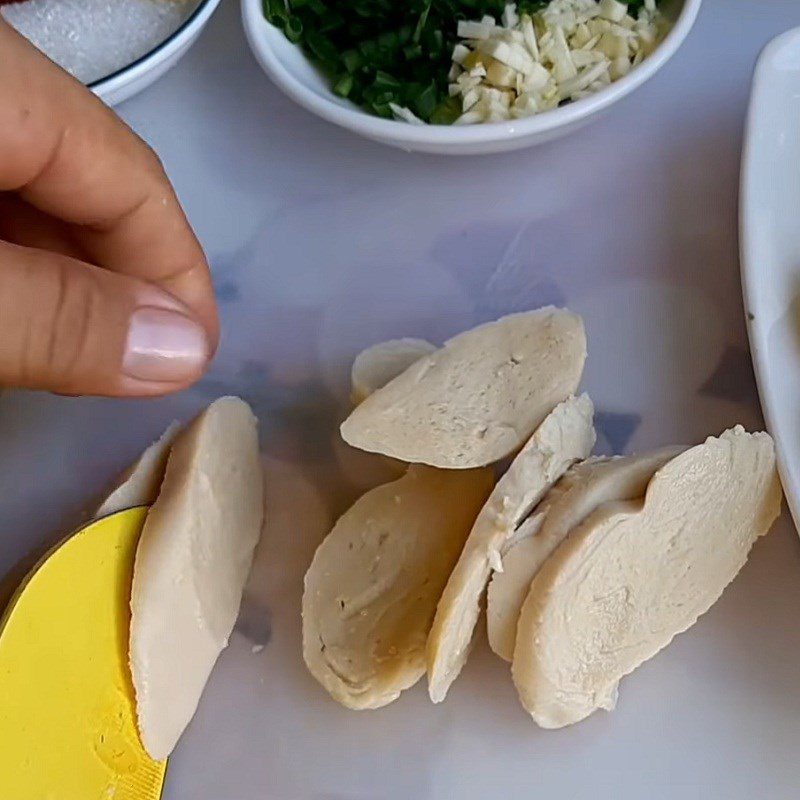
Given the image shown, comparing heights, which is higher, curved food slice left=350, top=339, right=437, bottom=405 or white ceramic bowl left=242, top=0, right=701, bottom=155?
white ceramic bowl left=242, top=0, right=701, bottom=155

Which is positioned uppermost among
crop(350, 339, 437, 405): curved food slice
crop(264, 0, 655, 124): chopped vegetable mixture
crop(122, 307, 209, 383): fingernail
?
crop(264, 0, 655, 124): chopped vegetable mixture

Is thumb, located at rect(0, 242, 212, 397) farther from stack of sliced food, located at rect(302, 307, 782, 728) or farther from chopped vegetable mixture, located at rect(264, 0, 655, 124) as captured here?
chopped vegetable mixture, located at rect(264, 0, 655, 124)

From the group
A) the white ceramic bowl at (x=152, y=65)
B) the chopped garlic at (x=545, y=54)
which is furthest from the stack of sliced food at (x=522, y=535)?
the white ceramic bowl at (x=152, y=65)

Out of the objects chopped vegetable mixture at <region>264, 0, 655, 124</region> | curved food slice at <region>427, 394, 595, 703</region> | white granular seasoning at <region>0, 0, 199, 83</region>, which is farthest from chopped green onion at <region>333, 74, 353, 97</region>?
curved food slice at <region>427, 394, 595, 703</region>

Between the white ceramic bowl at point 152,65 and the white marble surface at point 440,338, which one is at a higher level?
the white ceramic bowl at point 152,65

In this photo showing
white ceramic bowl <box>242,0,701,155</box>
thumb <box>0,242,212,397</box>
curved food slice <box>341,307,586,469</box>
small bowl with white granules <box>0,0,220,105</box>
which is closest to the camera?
thumb <box>0,242,212,397</box>

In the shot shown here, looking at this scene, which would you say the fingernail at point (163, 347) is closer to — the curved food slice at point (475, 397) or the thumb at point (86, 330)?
the thumb at point (86, 330)
